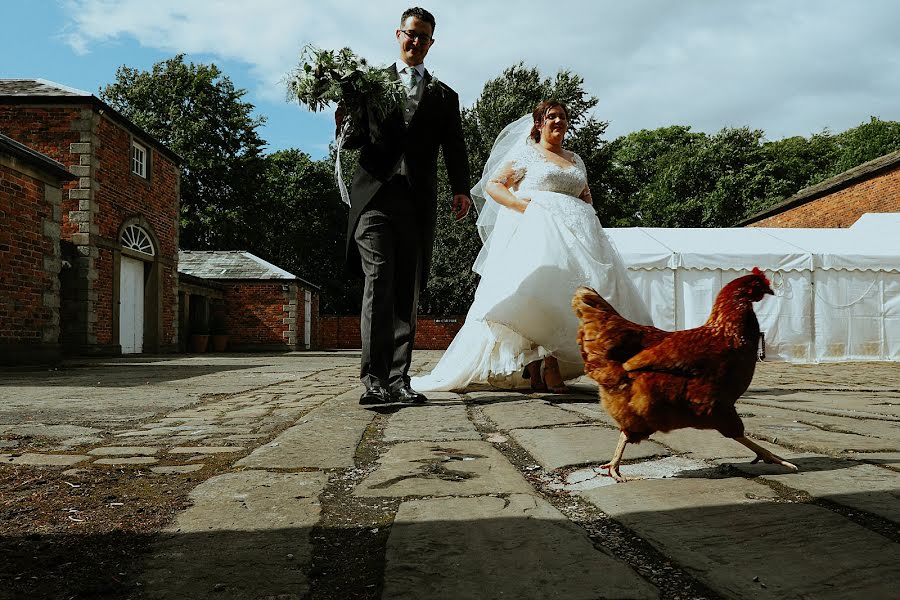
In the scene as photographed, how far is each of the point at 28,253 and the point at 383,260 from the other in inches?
375

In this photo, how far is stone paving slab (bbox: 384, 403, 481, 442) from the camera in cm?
286

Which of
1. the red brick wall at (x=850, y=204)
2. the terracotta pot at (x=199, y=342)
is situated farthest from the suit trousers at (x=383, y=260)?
the terracotta pot at (x=199, y=342)

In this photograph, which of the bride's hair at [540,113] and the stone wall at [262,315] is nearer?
the bride's hair at [540,113]

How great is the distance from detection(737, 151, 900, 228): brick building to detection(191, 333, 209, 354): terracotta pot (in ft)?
71.2

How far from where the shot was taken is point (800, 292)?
1341 cm

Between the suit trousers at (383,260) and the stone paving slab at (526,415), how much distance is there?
0.72 meters

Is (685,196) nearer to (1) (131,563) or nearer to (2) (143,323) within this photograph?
(2) (143,323)

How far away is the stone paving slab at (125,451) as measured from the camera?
2592 mm

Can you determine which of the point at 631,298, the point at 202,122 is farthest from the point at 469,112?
the point at 631,298

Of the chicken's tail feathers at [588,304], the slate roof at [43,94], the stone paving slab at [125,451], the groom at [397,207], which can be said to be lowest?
the stone paving slab at [125,451]

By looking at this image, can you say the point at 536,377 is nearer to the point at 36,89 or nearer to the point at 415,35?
the point at 415,35

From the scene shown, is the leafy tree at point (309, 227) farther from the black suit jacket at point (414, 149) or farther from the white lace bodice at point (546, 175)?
the black suit jacket at point (414, 149)

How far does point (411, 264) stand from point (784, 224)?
24.0 meters

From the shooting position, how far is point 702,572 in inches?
49.3
